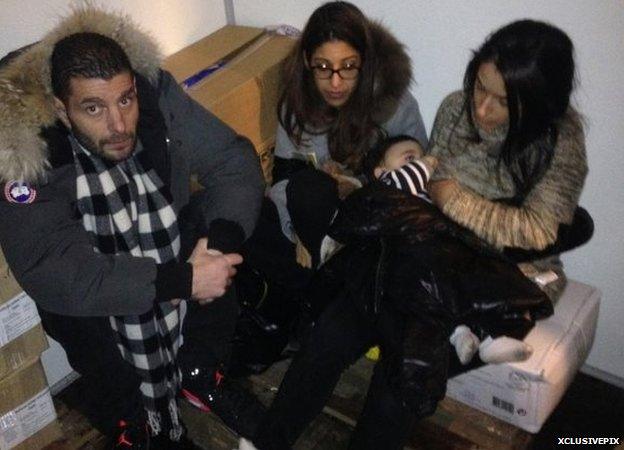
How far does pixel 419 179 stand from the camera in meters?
1.85

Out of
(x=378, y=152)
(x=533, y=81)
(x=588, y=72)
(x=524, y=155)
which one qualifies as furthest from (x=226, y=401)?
(x=588, y=72)

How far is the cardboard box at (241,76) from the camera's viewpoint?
87.8 inches

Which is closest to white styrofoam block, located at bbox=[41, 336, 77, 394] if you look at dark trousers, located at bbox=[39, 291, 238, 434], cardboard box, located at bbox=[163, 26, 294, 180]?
dark trousers, located at bbox=[39, 291, 238, 434]

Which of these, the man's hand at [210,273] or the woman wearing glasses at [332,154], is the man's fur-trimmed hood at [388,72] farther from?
the man's hand at [210,273]

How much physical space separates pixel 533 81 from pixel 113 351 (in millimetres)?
1291

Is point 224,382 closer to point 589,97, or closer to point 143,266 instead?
point 143,266

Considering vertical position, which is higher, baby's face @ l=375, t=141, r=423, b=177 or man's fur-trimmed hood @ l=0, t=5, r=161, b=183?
man's fur-trimmed hood @ l=0, t=5, r=161, b=183

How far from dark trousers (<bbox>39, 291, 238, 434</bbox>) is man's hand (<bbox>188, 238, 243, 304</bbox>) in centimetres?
16

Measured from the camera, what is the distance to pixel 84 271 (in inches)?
66.2

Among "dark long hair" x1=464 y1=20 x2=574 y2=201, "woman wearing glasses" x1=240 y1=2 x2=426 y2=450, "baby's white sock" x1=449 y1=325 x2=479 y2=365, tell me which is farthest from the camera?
"woman wearing glasses" x1=240 y1=2 x2=426 y2=450

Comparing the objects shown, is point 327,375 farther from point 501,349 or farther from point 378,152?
point 378,152

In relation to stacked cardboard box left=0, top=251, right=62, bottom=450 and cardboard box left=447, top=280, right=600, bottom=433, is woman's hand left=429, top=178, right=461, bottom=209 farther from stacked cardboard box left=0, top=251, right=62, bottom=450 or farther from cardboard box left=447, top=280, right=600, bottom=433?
stacked cardboard box left=0, top=251, right=62, bottom=450

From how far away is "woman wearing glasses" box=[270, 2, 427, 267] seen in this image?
2.02m

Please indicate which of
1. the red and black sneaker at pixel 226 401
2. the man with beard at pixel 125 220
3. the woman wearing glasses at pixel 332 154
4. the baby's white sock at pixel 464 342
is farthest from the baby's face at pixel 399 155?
the red and black sneaker at pixel 226 401
